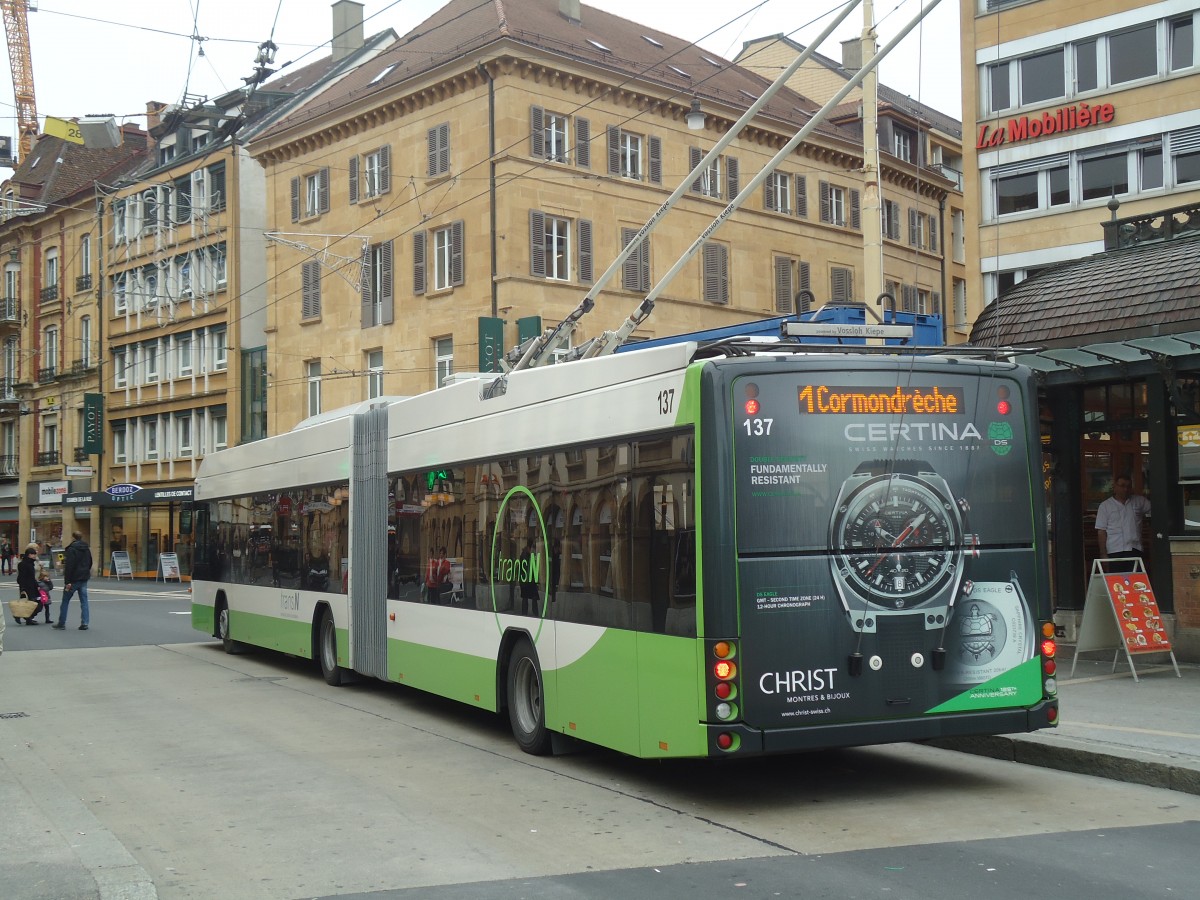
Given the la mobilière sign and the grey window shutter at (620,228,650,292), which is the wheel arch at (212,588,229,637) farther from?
the grey window shutter at (620,228,650,292)

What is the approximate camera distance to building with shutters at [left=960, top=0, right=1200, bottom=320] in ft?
98.1

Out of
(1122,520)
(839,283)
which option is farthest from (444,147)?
(1122,520)

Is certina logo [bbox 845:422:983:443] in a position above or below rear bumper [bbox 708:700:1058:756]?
above

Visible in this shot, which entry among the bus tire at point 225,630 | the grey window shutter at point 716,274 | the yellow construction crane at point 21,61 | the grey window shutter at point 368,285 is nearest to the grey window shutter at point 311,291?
the grey window shutter at point 368,285

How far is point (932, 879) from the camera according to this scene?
6.87 meters

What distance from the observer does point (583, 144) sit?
39.2 meters

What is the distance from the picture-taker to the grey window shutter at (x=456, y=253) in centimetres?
3866

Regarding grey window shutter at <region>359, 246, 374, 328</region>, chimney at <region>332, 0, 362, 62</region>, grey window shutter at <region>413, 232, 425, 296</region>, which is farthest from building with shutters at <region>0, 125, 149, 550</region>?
grey window shutter at <region>413, 232, 425, 296</region>

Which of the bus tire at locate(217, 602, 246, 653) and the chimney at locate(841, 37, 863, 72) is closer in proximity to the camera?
the bus tire at locate(217, 602, 246, 653)

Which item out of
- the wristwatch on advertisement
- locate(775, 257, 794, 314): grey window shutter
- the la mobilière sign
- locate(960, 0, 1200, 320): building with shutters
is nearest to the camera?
the wristwatch on advertisement

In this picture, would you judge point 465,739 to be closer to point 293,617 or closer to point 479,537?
point 479,537

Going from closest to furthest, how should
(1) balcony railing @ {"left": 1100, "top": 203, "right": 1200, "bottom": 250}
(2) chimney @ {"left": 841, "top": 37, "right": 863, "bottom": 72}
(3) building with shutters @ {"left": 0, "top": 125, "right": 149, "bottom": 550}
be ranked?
1. (1) balcony railing @ {"left": 1100, "top": 203, "right": 1200, "bottom": 250}
2. (2) chimney @ {"left": 841, "top": 37, "right": 863, "bottom": 72}
3. (3) building with shutters @ {"left": 0, "top": 125, "right": 149, "bottom": 550}

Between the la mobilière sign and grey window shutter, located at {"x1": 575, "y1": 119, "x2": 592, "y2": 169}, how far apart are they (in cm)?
1120

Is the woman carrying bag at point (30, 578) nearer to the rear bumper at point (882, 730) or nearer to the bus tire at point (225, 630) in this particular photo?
the bus tire at point (225, 630)
